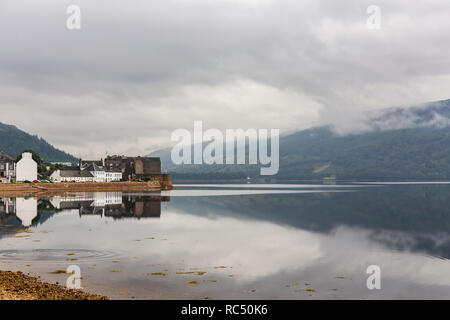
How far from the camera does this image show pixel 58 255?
30.1 metres

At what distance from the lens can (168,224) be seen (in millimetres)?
51156

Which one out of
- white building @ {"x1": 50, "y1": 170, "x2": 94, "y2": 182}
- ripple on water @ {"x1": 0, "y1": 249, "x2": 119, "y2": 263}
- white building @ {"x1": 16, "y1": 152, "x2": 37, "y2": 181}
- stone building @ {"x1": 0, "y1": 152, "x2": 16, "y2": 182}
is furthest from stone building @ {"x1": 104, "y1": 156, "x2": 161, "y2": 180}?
ripple on water @ {"x1": 0, "y1": 249, "x2": 119, "y2": 263}

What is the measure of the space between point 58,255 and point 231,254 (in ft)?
41.9

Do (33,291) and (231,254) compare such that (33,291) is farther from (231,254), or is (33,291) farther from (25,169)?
(25,169)

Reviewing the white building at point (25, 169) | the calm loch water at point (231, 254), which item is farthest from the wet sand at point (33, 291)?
the white building at point (25, 169)

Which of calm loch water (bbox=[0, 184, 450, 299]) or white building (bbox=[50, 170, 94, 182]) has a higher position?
white building (bbox=[50, 170, 94, 182])

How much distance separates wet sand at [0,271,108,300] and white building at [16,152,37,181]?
113 m

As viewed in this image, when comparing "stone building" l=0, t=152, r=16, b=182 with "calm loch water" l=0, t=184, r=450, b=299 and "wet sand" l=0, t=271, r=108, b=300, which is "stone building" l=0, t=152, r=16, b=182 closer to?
"calm loch water" l=0, t=184, r=450, b=299

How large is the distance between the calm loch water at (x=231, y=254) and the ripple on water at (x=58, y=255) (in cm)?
7

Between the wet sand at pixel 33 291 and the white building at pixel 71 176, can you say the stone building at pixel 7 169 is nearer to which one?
the white building at pixel 71 176

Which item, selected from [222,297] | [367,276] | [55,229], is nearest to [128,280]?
[222,297]

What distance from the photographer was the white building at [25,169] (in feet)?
409

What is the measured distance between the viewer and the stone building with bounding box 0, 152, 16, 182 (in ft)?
399
